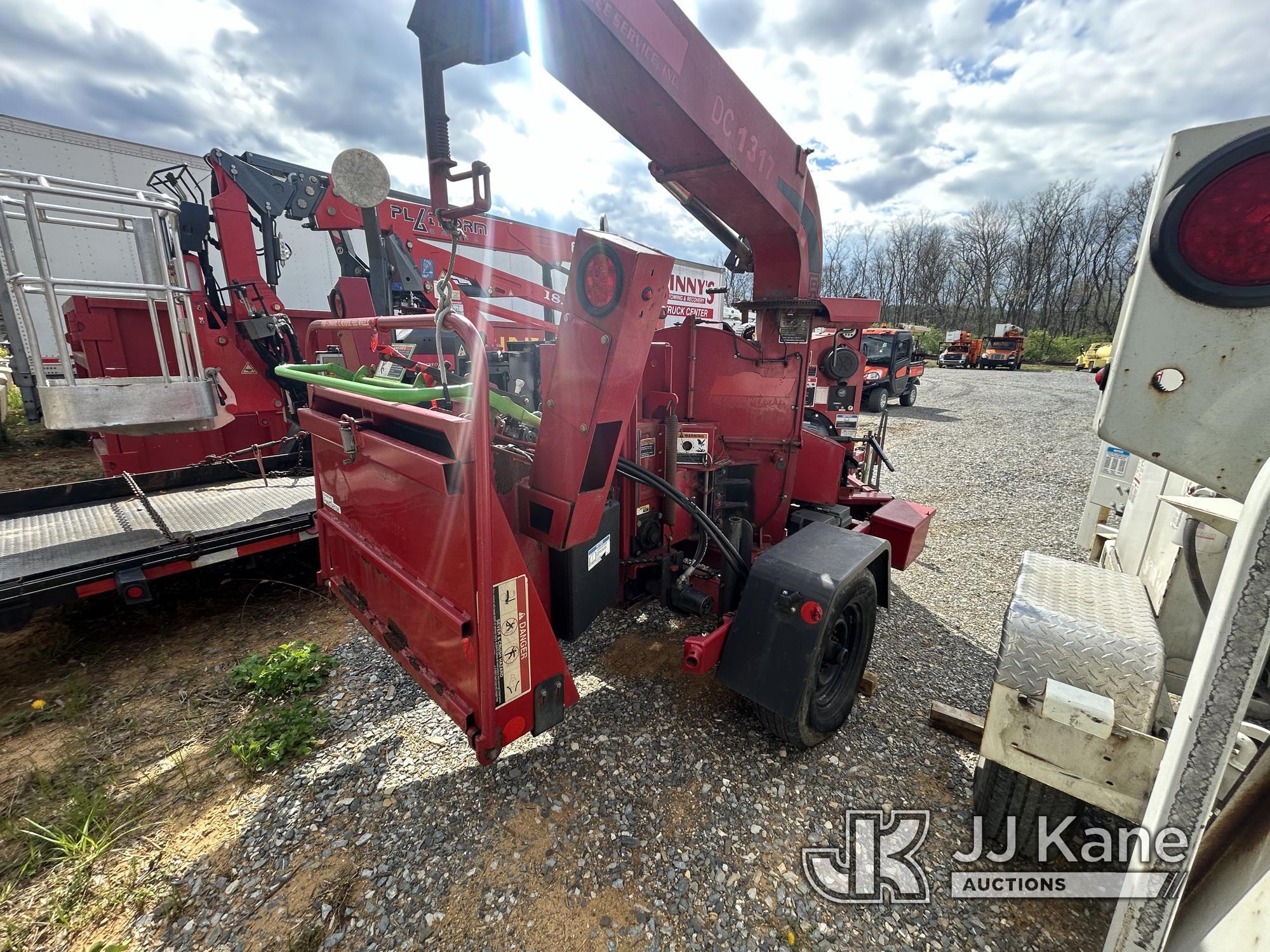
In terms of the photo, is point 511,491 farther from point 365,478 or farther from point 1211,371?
point 1211,371

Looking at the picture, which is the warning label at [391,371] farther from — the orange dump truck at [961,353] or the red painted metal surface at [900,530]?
the orange dump truck at [961,353]

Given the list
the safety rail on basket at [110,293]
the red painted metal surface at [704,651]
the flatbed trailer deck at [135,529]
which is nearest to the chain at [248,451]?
the flatbed trailer deck at [135,529]

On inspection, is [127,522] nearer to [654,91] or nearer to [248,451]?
[248,451]

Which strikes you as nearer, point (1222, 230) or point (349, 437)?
point (1222, 230)

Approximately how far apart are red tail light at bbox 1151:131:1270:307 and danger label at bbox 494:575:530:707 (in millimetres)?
2065

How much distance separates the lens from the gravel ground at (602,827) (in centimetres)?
196

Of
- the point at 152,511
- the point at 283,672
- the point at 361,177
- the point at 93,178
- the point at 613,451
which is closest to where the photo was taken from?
the point at 613,451

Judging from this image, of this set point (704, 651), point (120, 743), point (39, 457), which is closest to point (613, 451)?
point (704, 651)

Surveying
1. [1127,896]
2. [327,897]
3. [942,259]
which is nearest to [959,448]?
[1127,896]

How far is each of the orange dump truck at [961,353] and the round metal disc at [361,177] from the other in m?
38.5

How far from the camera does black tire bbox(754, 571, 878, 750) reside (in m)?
2.60

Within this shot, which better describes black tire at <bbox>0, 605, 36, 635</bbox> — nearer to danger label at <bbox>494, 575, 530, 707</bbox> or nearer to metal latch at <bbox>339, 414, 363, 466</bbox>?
metal latch at <bbox>339, 414, 363, 466</bbox>

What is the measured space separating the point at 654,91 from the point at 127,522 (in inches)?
181

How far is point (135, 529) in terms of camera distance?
376 centimetres
